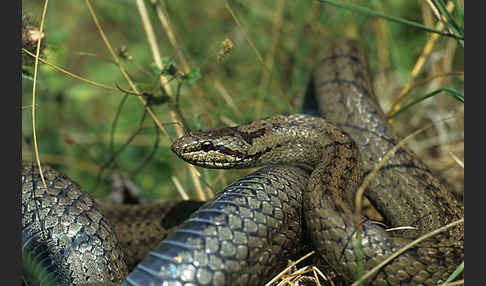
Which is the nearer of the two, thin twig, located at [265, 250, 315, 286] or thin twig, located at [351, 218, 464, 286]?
thin twig, located at [351, 218, 464, 286]

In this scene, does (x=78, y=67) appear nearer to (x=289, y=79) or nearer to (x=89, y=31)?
(x=89, y=31)

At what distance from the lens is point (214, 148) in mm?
3955

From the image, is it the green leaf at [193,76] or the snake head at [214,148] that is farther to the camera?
the green leaf at [193,76]

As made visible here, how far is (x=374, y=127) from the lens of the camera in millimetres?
4742

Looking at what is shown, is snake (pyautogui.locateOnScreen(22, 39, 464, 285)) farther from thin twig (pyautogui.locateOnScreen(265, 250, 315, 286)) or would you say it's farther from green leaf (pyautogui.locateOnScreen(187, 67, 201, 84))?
green leaf (pyautogui.locateOnScreen(187, 67, 201, 84))

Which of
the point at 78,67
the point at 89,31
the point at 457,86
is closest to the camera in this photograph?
the point at 457,86

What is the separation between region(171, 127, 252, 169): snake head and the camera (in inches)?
152

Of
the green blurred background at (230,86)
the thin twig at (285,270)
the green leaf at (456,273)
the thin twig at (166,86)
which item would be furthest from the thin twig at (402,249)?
the green blurred background at (230,86)

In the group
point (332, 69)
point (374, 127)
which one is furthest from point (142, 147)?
point (374, 127)

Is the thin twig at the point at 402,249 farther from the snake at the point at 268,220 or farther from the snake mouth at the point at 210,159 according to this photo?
the snake mouth at the point at 210,159

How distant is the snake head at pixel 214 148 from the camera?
3.86 m

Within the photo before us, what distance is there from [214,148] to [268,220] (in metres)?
1.05

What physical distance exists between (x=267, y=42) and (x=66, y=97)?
2.92 m

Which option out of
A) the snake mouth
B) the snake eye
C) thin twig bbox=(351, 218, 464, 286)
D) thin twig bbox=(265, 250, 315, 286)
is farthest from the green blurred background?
thin twig bbox=(351, 218, 464, 286)
